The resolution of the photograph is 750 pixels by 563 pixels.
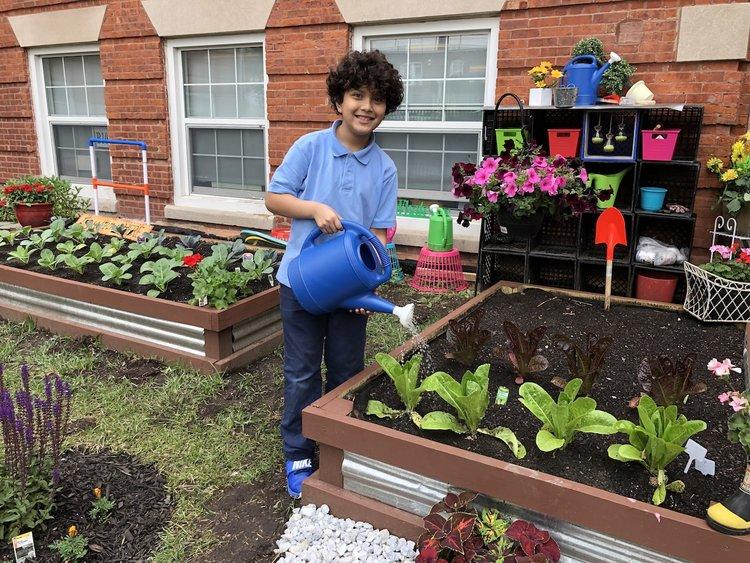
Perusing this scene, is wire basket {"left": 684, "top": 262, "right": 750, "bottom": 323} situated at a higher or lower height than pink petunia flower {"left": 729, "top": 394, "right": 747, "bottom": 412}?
lower

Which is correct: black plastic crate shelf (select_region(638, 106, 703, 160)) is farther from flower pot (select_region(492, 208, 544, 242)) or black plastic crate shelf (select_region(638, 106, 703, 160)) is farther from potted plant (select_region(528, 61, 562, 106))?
flower pot (select_region(492, 208, 544, 242))

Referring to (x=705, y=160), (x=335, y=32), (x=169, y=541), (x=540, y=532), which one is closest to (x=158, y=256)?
(x=335, y=32)

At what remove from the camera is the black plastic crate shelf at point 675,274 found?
4.08m

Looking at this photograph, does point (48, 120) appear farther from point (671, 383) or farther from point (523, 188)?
point (671, 383)

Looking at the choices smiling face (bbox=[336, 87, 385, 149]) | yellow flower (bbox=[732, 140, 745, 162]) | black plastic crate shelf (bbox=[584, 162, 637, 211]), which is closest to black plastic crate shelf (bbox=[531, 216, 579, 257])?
black plastic crate shelf (bbox=[584, 162, 637, 211])

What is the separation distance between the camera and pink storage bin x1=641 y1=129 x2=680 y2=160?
396 centimetres

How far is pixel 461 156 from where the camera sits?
5453mm

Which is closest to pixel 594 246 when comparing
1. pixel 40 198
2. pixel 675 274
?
pixel 675 274

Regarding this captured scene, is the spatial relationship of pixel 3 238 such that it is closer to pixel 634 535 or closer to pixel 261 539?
pixel 261 539

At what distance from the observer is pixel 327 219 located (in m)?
2.17

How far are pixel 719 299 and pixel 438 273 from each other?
85.0 inches

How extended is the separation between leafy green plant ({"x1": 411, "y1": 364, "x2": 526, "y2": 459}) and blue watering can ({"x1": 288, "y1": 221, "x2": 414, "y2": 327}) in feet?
0.97

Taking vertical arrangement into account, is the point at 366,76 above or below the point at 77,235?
above

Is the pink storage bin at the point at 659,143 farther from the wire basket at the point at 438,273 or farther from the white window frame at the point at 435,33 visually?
the wire basket at the point at 438,273
